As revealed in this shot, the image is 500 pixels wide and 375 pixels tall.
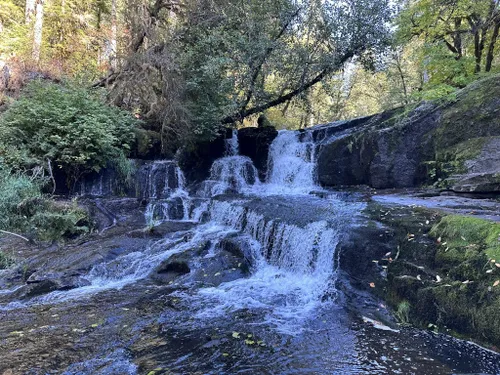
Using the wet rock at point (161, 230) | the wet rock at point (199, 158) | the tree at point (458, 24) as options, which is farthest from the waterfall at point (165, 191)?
the tree at point (458, 24)

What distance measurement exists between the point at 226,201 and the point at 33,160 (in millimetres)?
6016

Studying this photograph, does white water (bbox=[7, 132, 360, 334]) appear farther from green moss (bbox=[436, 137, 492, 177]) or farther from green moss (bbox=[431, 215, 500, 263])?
green moss (bbox=[436, 137, 492, 177])

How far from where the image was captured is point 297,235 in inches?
297

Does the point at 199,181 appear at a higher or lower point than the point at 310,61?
lower

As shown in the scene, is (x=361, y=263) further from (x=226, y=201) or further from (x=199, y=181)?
(x=199, y=181)

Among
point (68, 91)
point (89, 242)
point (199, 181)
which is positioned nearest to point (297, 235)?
point (89, 242)

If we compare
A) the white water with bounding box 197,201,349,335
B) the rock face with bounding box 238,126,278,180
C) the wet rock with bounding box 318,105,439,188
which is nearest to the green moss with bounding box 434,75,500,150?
the wet rock with bounding box 318,105,439,188

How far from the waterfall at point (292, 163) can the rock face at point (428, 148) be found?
67 cm

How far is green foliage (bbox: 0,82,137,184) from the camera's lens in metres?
10.7

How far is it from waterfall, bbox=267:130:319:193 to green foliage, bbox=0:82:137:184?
20.4 feet

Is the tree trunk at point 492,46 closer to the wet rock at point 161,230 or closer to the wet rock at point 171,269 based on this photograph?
the wet rock at point 161,230

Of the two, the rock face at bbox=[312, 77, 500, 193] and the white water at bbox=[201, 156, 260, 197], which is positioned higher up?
the rock face at bbox=[312, 77, 500, 193]

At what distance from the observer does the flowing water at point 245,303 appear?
160 inches

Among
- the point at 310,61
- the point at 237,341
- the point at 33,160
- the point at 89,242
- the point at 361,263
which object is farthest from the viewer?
the point at 310,61
